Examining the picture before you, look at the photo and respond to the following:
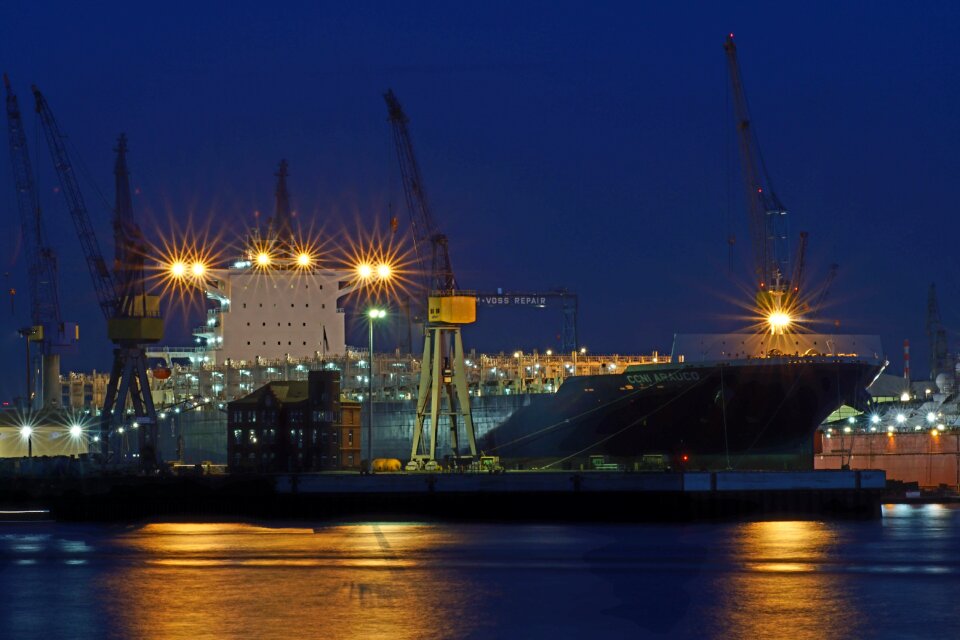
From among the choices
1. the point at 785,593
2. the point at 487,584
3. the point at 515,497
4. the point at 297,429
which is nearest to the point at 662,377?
the point at 515,497

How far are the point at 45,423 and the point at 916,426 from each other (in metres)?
62.4

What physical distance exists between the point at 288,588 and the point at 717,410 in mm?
40707

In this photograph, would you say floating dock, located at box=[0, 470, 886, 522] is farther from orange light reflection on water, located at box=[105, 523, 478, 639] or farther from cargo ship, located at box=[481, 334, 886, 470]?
orange light reflection on water, located at box=[105, 523, 478, 639]

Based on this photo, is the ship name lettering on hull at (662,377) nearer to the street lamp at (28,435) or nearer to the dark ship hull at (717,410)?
the dark ship hull at (717,410)

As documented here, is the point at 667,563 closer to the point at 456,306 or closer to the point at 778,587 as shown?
the point at 778,587

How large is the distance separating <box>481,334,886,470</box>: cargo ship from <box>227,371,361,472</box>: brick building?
11119mm

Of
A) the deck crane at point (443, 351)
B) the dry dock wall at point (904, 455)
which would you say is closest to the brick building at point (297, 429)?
the deck crane at point (443, 351)

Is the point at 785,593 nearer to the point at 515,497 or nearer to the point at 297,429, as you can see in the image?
the point at 515,497

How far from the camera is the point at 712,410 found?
73062 millimetres

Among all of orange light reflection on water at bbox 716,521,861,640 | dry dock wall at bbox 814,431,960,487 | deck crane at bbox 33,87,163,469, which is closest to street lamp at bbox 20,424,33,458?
deck crane at bbox 33,87,163,469

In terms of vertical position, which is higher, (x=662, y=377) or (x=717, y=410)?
(x=662, y=377)

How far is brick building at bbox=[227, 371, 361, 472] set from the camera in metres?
76.6

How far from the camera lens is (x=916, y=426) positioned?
4432 inches

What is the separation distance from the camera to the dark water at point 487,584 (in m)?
29.3
